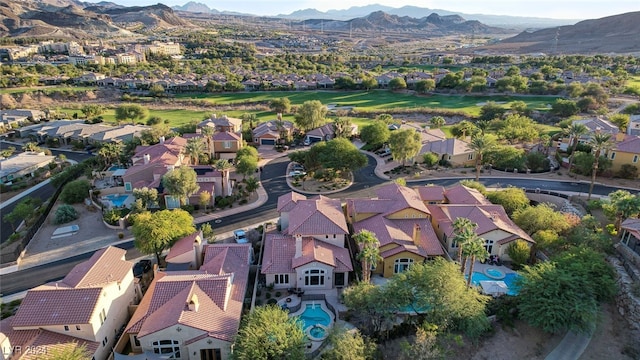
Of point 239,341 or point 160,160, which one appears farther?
point 160,160

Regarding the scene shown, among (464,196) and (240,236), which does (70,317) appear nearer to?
(240,236)

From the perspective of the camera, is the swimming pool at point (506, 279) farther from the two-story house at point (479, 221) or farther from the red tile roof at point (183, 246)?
the red tile roof at point (183, 246)

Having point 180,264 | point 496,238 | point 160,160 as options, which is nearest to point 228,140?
point 160,160

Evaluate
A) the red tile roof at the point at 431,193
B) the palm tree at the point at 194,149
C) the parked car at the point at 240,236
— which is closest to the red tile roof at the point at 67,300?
the parked car at the point at 240,236

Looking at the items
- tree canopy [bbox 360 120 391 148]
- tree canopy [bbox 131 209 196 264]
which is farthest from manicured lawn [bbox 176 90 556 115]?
tree canopy [bbox 131 209 196 264]

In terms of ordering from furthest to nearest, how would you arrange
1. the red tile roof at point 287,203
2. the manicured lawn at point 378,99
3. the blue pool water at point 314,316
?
the manicured lawn at point 378,99 < the red tile roof at point 287,203 < the blue pool water at point 314,316

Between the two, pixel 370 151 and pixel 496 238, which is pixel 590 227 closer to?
pixel 496 238

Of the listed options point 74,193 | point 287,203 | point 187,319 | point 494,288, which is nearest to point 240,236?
point 287,203
